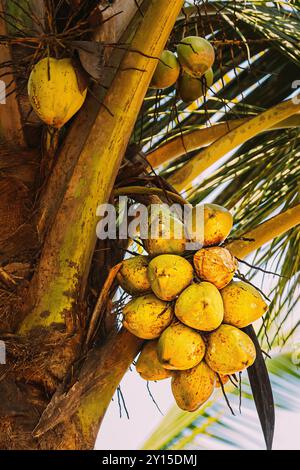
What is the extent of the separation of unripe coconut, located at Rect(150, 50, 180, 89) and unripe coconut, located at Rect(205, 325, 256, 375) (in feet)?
2.09

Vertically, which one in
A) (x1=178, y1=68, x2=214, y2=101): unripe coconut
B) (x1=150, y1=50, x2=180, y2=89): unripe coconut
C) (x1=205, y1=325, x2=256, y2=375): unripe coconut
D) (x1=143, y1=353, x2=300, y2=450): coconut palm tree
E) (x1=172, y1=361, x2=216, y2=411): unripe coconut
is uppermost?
(x1=150, y1=50, x2=180, y2=89): unripe coconut

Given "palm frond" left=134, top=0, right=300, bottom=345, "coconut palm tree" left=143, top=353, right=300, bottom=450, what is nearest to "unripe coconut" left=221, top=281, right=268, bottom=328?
"palm frond" left=134, top=0, right=300, bottom=345

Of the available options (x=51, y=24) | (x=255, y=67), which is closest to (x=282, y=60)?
(x=255, y=67)

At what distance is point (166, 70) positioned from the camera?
191cm

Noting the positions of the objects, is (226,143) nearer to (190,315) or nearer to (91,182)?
(91,182)

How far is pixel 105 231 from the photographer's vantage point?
1831mm

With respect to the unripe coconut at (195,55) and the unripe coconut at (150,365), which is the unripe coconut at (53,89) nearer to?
the unripe coconut at (195,55)

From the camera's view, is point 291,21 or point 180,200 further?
point 291,21

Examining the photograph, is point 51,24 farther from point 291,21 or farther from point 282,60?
point 282,60

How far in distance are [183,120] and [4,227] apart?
4.44 ft

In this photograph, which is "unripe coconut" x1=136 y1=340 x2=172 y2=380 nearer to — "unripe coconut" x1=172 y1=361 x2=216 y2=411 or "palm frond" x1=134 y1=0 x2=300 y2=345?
"unripe coconut" x1=172 y1=361 x2=216 y2=411

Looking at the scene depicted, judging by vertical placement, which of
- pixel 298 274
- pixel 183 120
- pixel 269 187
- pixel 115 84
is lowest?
pixel 298 274

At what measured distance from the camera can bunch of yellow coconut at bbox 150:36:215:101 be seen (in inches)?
73.6

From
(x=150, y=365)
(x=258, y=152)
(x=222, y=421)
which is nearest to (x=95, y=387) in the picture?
(x=150, y=365)
